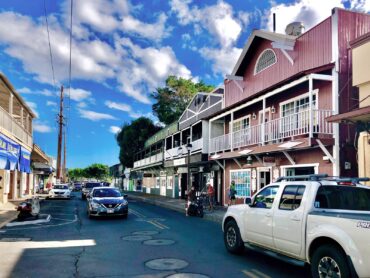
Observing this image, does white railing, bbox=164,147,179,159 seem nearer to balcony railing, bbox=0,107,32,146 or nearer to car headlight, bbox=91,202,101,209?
balcony railing, bbox=0,107,32,146

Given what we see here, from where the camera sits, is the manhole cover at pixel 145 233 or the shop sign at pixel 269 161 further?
the shop sign at pixel 269 161

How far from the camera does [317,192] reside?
6.60 metres

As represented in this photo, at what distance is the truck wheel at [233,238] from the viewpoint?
28.7 feet

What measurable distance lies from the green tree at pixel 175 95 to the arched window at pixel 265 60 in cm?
3388

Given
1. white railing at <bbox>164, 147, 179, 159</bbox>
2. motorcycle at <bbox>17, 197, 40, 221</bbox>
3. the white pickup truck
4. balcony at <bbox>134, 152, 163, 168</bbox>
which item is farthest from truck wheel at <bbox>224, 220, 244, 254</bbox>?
balcony at <bbox>134, 152, 163, 168</bbox>

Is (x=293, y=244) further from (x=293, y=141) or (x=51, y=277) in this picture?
(x=293, y=141)

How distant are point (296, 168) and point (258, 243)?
9175 millimetres

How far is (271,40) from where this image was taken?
62.2 feet

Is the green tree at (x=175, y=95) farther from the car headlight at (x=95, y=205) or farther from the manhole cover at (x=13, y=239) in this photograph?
the manhole cover at (x=13, y=239)

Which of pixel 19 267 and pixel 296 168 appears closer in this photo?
pixel 19 267

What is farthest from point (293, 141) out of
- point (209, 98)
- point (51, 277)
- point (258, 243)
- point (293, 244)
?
point (209, 98)

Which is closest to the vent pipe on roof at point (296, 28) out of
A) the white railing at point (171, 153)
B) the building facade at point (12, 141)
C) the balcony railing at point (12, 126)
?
the building facade at point (12, 141)

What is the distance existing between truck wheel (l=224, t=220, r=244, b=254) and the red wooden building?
19.1ft

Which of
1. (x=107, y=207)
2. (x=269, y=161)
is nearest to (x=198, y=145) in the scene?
(x=269, y=161)
